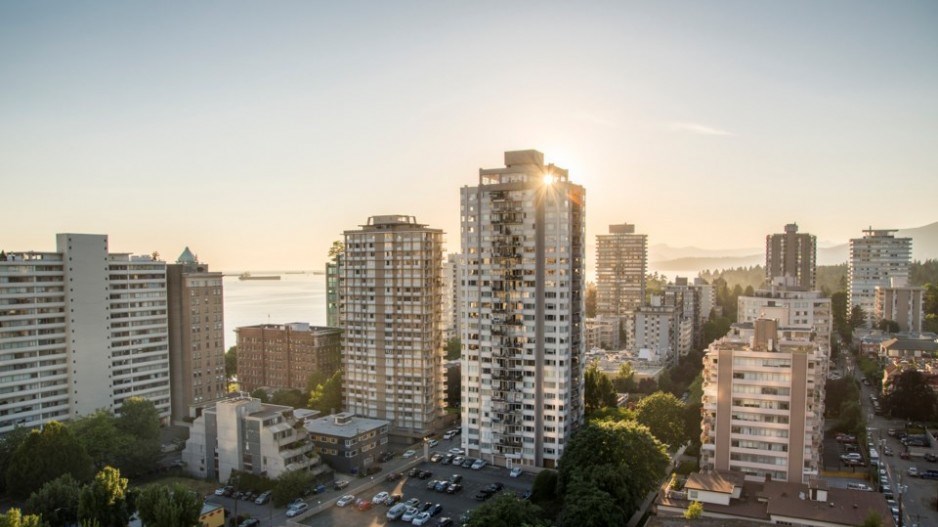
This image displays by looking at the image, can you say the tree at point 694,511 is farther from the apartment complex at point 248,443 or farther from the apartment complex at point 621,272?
the apartment complex at point 621,272

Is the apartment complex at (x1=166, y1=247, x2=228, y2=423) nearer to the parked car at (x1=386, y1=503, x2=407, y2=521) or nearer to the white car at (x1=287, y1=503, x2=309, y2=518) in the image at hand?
the white car at (x1=287, y1=503, x2=309, y2=518)

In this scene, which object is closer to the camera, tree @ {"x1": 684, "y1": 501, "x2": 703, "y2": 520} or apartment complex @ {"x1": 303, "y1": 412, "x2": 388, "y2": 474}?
tree @ {"x1": 684, "y1": 501, "x2": 703, "y2": 520}

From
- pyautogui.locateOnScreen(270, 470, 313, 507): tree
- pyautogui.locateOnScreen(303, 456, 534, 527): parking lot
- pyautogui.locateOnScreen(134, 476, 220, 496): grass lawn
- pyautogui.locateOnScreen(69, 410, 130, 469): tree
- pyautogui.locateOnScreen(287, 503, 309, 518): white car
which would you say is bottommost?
pyautogui.locateOnScreen(134, 476, 220, 496): grass lawn

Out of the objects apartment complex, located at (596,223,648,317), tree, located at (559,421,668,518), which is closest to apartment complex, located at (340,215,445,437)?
tree, located at (559,421,668,518)

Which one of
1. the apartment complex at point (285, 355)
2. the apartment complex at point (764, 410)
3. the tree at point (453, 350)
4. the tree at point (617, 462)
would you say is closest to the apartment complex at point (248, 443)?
the tree at point (617, 462)

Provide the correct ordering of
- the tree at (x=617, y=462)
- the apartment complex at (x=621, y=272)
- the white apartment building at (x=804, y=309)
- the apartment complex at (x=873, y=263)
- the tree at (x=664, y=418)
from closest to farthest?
1. the tree at (x=617, y=462)
2. the tree at (x=664, y=418)
3. the white apartment building at (x=804, y=309)
4. the apartment complex at (x=873, y=263)
5. the apartment complex at (x=621, y=272)

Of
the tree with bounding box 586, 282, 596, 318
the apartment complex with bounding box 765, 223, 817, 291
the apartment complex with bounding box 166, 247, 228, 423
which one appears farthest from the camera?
the tree with bounding box 586, 282, 596, 318

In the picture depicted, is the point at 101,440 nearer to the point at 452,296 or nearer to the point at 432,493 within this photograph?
the point at 432,493
